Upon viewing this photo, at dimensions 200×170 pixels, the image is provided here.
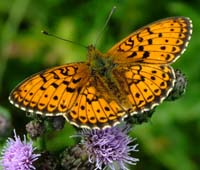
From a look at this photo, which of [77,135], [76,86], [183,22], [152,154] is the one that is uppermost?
[183,22]

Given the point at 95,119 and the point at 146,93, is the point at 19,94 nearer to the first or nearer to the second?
the point at 95,119

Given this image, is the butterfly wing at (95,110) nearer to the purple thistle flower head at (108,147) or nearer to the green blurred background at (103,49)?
the purple thistle flower head at (108,147)

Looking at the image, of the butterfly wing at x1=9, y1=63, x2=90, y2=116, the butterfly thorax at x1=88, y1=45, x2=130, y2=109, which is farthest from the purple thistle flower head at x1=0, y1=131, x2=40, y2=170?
A: the butterfly thorax at x1=88, y1=45, x2=130, y2=109

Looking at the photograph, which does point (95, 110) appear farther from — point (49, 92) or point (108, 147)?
point (108, 147)

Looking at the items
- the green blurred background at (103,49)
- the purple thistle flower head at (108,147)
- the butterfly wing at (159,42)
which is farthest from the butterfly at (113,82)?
the green blurred background at (103,49)

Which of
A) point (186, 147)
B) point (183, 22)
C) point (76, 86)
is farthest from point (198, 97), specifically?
point (76, 86)
